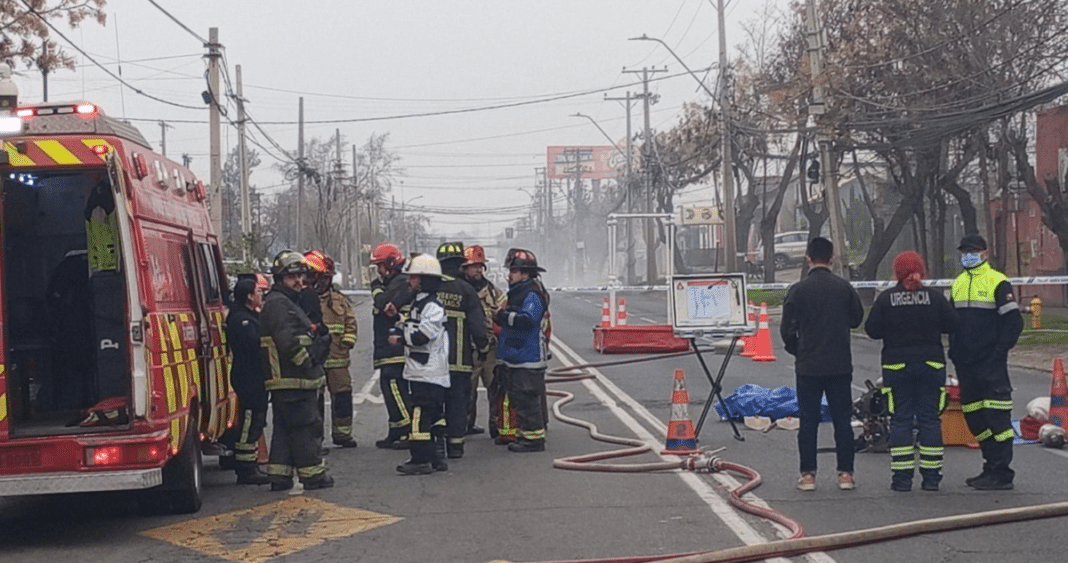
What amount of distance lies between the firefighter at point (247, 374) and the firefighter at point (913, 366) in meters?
4.68

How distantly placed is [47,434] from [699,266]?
7012 centimetres

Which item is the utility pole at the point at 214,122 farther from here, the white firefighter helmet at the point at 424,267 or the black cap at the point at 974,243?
the black cap at the point at 974,243

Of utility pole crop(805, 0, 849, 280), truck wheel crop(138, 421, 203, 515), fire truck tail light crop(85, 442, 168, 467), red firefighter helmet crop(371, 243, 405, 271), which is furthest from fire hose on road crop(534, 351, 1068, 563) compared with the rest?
utility pole crop(805, 0, 849, 280)

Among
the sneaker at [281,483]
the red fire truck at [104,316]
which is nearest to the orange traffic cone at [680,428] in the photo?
the sneaker at [281,483]

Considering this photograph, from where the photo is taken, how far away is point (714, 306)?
12.7 metres

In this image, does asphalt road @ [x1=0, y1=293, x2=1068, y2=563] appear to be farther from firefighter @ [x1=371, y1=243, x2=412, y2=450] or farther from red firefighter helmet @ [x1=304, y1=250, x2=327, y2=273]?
red firefighter helmet @ [x1=304, y1=250, x2=327, y2=273]

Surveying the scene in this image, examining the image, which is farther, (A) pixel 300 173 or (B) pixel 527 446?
(A) pixel 300 173

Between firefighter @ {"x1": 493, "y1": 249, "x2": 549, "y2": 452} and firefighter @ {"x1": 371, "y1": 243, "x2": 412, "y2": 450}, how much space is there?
0.95 metres

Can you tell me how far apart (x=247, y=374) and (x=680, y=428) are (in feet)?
11.8

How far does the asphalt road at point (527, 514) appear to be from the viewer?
7770 millimetres

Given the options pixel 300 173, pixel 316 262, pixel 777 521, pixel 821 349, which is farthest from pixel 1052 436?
pixel 300 173

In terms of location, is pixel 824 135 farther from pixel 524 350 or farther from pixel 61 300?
pixel 61 300

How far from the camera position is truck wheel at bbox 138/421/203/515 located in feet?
29.4

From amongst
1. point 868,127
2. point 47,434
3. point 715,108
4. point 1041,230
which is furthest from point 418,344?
point 715,108
